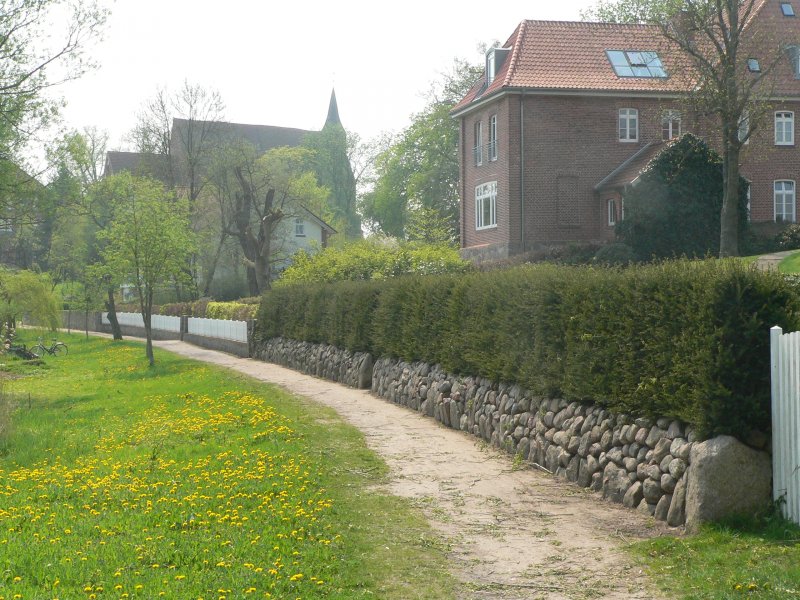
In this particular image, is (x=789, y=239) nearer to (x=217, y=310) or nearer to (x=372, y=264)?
(x=372, y=264)

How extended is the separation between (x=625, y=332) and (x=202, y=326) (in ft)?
121

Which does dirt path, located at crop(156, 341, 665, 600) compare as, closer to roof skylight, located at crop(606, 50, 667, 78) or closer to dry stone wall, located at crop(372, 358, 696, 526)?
dry stone wall, located at crop(372, 358, 696, 526)

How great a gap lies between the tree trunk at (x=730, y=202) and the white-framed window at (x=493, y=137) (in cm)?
1160

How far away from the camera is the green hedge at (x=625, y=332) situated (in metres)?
9.29

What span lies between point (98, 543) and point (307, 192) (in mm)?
58497

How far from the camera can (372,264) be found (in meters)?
34.6

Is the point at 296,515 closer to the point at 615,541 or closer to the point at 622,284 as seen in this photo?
the point at 615,541

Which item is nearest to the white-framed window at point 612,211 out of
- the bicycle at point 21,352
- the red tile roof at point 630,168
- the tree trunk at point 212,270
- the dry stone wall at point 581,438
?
the red tile roof at point 630,168

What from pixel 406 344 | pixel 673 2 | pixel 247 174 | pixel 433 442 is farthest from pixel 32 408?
pixel 247 174

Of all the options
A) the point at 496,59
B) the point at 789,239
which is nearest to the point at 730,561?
the point at 789,239

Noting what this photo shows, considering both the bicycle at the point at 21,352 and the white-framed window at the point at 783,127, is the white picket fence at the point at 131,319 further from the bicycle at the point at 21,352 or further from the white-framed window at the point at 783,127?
the white-framed window at the point at 783,127

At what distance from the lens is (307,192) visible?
66.6m

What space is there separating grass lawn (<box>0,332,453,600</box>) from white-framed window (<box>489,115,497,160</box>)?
2546 centimetres

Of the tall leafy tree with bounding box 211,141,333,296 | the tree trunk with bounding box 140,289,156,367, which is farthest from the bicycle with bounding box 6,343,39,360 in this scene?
the tall leafy tree with bounding box 211,141,333,296
